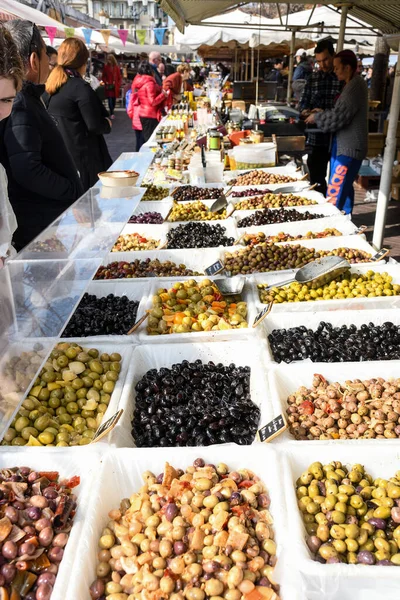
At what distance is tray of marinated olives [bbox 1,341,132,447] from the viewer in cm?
184

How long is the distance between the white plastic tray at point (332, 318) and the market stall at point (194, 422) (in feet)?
0.03

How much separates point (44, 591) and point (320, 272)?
7.09ft

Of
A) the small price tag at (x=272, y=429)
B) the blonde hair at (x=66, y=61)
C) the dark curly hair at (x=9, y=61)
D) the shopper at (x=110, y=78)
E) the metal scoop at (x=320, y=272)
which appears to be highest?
the shopper at (x=110, y=78)

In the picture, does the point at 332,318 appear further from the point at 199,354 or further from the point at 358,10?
the point at 358,10

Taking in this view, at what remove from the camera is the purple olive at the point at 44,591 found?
4.25ft

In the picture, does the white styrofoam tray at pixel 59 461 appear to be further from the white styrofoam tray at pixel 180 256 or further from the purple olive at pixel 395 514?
the white styrofoam tray at pixel 180 256

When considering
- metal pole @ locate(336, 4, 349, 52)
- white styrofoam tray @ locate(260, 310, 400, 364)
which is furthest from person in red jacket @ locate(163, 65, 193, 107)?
white styrofoam tray @ locate(260, 310, 400, 364)

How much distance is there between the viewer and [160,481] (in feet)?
5.59

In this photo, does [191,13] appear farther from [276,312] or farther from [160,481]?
[160,481]

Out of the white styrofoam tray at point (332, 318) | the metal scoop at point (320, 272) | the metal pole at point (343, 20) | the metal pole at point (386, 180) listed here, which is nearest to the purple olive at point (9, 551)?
the white styrofoam tray at point (332, 318)

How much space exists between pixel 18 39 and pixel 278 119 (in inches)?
176

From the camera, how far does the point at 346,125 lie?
5.12m

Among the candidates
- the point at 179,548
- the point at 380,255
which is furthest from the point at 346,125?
the point at 179,548

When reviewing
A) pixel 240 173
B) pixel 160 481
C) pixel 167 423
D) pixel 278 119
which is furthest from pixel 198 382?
pixel 278 119
